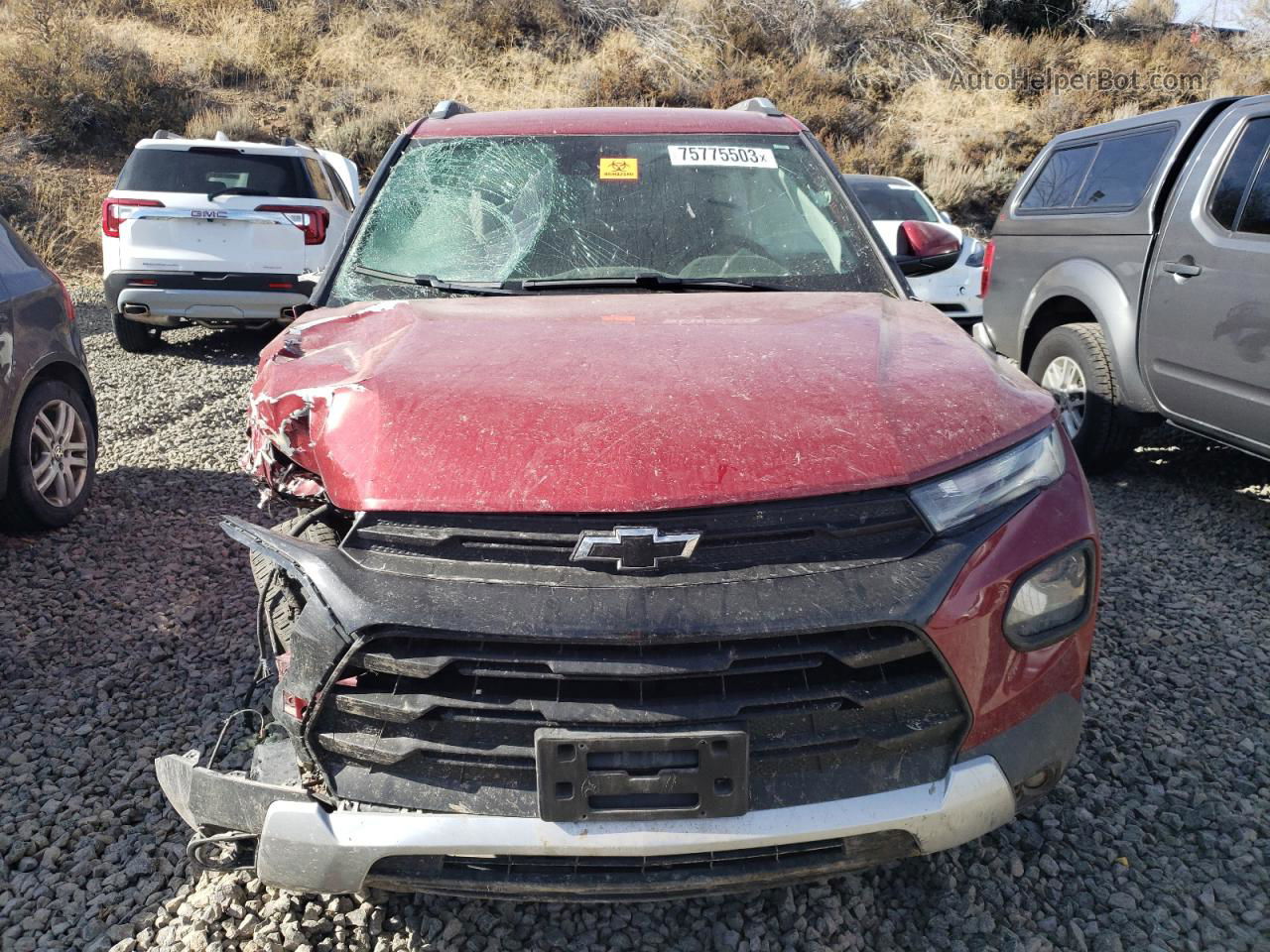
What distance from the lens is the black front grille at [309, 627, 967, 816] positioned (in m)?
1.64

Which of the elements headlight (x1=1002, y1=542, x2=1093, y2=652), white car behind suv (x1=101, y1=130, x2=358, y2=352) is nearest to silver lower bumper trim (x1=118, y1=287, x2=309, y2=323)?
white car behind suv (x1=101, y1=130, x2=358, y2=352)

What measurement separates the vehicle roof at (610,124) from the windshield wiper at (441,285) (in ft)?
2.38

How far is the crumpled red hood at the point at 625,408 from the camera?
69.5 inches

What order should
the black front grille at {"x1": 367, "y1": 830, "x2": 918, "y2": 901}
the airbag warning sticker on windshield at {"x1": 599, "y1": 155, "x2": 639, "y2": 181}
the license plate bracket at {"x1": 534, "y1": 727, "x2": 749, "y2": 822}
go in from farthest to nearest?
the airbag warning sticker on windshield at {"x1": 599, "y1": 155, "x2": 639, "y2": 181}
the black front grille at {"x1": 367, "y1": 830, "x2": 918, "y2": 901}
the license plate bracket at {"x1": 534, "y1": 727, "x2": 749, "y2": 822}

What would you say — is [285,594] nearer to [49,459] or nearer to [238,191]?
[49,459]

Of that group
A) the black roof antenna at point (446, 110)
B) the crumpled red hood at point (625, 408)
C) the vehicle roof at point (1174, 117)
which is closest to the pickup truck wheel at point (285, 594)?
the crumpled red hood at point (625, 408)

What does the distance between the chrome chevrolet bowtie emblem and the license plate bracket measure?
30cm

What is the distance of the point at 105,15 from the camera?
21.7m

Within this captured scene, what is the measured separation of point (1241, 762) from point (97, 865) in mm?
3136

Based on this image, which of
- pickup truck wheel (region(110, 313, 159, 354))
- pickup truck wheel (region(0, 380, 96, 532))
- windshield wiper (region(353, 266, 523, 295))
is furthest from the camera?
pickup truck wheel (region(110, 313, 159, 354))

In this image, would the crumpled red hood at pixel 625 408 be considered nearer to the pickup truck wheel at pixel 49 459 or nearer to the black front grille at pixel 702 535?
the black front grille at pixel 702 535

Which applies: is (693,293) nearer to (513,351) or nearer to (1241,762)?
(513,351)

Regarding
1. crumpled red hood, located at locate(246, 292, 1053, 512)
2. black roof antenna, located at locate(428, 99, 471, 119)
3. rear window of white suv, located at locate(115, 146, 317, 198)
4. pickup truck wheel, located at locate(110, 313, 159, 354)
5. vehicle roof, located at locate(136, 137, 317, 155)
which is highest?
black roof antenna, located at locate(428, 99, 471, 119)

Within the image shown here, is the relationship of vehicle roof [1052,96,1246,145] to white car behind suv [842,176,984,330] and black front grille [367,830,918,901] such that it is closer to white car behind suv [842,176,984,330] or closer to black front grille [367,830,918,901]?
white car behind suv [842,176,984,330]
